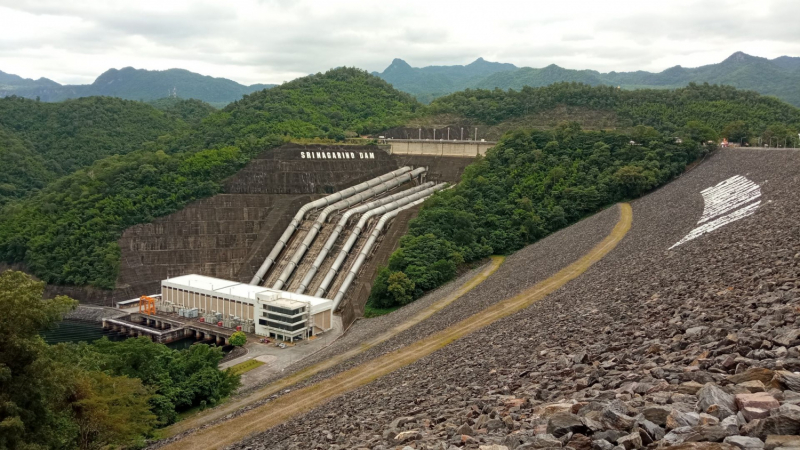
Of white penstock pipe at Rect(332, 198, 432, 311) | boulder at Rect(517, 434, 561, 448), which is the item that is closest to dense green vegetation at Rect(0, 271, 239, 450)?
boulder at Rect(517, 434, 561, 448)

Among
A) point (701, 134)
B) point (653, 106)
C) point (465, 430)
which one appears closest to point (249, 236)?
point (701, 134)

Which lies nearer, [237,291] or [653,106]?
[237,291]

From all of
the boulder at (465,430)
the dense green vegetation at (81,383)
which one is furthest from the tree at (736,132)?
the boulder at (465,430)

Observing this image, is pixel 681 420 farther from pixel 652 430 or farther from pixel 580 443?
pixel 580 443

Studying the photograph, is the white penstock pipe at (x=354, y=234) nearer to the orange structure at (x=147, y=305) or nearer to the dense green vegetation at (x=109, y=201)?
the orange structure at (x=147, y=305)

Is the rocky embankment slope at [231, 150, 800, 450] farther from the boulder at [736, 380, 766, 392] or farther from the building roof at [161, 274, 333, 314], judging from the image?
the building roof at [161, 274, 333, 314]
